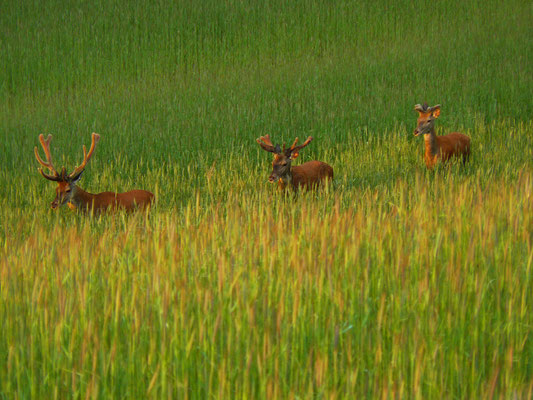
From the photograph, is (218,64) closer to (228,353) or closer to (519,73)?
(519,73)

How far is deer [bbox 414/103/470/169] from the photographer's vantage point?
9.74 m

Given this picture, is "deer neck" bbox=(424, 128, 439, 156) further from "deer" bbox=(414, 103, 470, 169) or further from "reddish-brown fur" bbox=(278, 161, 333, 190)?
"reddish-brown fur" bbox=(278, 161, 333, 190)

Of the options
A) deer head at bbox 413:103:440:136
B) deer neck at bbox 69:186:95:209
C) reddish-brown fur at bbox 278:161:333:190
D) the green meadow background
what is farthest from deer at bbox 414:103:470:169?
deer neck at bbox 69:186:95:209

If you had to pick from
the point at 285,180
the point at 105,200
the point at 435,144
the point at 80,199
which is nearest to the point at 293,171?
the point at 285,180

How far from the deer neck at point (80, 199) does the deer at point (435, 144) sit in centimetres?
426

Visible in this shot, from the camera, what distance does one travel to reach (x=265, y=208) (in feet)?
20.7

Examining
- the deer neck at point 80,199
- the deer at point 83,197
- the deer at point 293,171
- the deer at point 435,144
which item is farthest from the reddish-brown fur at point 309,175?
the deer neck at point 80,199

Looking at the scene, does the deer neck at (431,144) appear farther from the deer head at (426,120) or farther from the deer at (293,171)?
the deer at (293,171)

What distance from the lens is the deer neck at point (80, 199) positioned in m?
7.66

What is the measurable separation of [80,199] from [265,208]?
7.75 feet

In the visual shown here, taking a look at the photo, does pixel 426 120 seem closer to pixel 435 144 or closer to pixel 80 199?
pixel 435 144

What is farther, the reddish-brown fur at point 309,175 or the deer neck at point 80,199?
the reddish-brown fur at point 309,175

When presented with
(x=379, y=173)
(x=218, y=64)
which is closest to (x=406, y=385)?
(x=379, y=173)

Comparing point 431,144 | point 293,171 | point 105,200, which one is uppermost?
point 431,144
